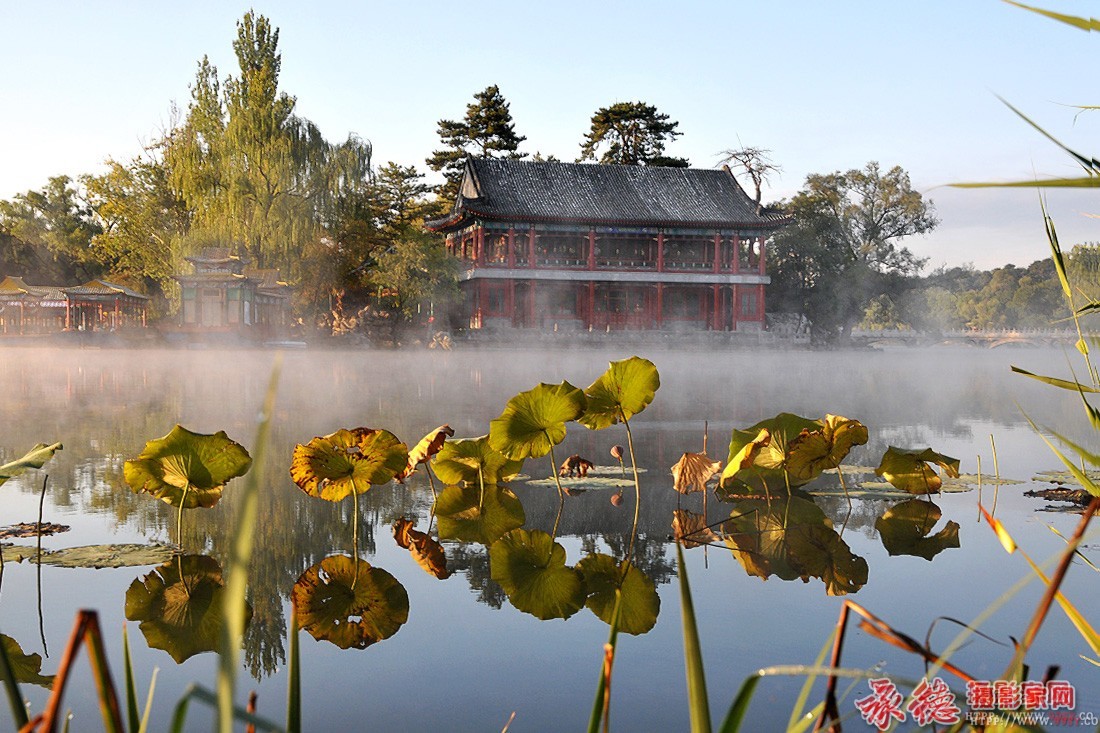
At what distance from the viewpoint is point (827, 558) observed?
2.99m

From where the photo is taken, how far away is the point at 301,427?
6484 mm

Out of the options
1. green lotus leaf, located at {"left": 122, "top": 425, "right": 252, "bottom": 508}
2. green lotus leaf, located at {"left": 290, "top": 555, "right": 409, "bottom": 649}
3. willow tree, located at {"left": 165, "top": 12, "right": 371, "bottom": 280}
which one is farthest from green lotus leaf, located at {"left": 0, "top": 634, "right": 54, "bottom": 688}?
willow tree, located at {"left": 165, "top": 12, "right": 371, "bottom": 280}

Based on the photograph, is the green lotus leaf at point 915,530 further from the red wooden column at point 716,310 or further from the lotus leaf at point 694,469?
the red wooden column at point 716,310

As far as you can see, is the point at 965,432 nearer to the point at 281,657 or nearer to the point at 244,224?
the point at 281,657

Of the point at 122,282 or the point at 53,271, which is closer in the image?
the point at 122,282

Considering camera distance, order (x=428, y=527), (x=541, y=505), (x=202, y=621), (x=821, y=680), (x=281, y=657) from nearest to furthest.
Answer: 1. (x=821, y=680)
2. (x=281, y=657)
3. (x=202, y=621)
4. (x=428, y=527)
5. (x=541, y=505)

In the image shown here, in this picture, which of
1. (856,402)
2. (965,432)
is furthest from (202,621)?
(856,402)

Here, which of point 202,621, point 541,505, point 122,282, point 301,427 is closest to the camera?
point 202,621

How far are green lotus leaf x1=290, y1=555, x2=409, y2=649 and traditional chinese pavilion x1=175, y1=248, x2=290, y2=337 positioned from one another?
2241cm

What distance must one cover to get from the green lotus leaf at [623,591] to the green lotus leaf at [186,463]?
1.05 metres

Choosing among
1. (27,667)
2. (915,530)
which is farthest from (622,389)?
(27,667)

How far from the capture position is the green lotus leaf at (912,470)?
3799 millimetres

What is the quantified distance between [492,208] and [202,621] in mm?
23318

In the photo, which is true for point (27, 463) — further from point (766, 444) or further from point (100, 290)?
point (100, 290)
